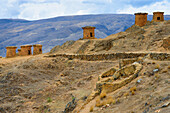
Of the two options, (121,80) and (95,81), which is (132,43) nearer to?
→ (95,81)

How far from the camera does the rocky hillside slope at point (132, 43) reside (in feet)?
77.0

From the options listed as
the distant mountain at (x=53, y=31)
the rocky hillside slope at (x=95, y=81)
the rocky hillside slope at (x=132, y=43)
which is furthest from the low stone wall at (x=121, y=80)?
the distant mountain at (x=53, y=31)

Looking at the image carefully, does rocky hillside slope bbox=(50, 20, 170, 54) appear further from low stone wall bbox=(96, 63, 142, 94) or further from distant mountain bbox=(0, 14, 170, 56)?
distant mountain bbox=(0, 14, 170, 56)

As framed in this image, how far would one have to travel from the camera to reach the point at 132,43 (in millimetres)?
24594

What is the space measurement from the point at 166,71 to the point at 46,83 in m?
10.5

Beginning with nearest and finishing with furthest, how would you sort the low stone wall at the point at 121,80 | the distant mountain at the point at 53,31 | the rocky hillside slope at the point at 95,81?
1. the rocky hillside slope at the point at 95,81
2. the low stone wall at the point at 121,80
3. the distant mountain at the point at 53,31

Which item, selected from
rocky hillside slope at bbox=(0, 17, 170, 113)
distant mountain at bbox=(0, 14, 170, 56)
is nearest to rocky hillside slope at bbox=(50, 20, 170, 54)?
rocky hillside slope at bbox=(0, 17, 170, 113)

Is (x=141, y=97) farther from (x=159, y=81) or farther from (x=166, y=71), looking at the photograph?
(x=166, y=71)

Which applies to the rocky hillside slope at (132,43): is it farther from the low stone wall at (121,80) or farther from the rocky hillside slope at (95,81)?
the low stone wall at (121,80)

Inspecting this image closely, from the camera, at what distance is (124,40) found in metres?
25.7

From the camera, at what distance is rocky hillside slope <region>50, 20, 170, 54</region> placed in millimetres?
23469

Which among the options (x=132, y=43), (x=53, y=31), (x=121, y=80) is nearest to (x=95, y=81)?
(x=121, y=80)

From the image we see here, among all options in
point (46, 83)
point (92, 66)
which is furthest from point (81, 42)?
point (46, 83)

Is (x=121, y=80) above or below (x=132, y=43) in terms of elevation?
below
